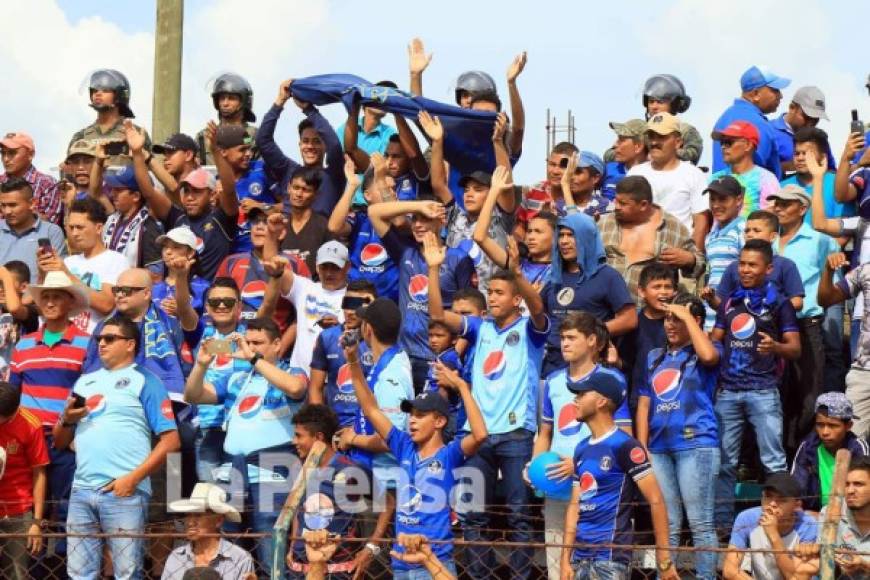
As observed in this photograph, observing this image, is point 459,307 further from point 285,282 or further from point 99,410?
point 99,410

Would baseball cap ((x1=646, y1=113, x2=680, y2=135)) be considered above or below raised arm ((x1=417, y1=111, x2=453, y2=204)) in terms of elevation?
above

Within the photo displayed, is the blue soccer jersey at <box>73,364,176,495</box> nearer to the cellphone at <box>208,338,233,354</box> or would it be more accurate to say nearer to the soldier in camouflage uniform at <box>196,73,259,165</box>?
the cellphone at <box>208,338,233,354</box>

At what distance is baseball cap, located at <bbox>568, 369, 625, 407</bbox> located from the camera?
9227 millimetres

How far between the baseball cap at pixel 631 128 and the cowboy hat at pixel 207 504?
473 cm

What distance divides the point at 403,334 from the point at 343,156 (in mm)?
1921

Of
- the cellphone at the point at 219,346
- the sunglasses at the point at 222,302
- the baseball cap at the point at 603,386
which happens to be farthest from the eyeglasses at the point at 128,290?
the baseball cap at the point at 603,386

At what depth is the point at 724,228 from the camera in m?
11.8

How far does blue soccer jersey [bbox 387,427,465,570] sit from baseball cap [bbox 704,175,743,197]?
3.04 meters

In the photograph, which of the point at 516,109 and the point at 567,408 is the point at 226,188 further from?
the point at 567,408

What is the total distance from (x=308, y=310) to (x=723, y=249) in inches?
116

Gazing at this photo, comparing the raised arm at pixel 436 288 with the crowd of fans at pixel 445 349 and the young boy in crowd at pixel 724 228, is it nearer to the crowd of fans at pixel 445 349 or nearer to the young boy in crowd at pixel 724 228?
the crowd of fans at pixel 445 349

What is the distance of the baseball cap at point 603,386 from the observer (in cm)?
923

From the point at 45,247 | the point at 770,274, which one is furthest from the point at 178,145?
the point at 770,274

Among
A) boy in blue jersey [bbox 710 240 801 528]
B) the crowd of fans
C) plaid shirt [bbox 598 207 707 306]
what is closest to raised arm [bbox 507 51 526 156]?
the crowd of fans
